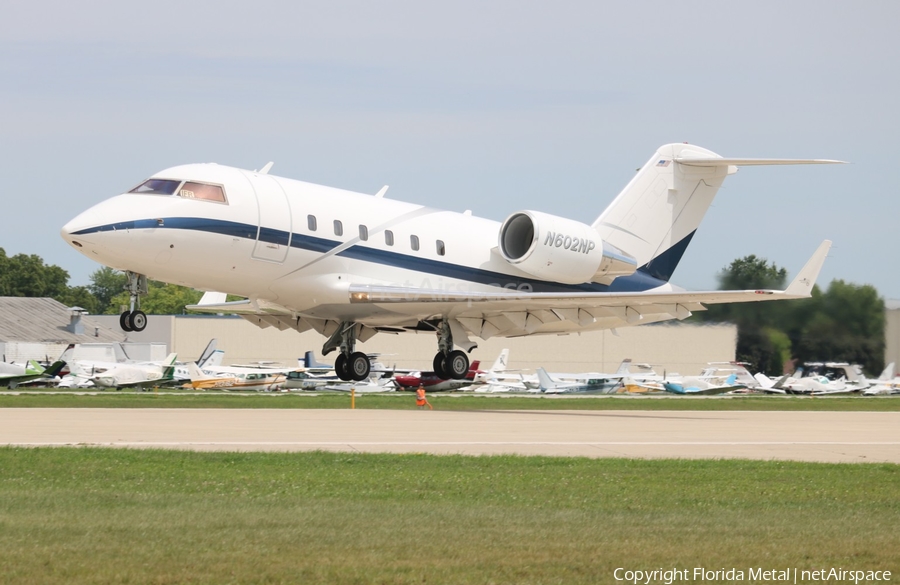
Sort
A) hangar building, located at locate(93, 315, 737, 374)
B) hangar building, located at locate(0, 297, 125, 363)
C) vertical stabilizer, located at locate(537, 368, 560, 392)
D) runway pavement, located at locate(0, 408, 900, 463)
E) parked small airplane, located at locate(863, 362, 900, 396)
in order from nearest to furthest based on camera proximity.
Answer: runway pavement, located at locate(0, 408, 900, 463) < vertical stabilizer, located at locate(537, 368, 560, 392) < parked small airplane, located at locate(863, 362, 900, 396) < hangar building, located at locate(93, 315, 737, 374) < hangar building, located at locate(0, 297, 125, 363)

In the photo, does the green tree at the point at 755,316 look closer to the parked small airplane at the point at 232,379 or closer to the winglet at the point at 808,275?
the winglet at the point at 808,275

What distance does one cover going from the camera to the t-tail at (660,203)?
3006cm

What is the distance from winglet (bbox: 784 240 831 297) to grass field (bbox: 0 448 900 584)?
9.02m

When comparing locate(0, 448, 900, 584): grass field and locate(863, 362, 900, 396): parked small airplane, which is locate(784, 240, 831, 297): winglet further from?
locate(863, 362, 900, 396): parked small airplane

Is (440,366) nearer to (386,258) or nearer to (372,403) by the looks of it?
(386,258)

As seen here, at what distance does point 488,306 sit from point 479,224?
2678mm

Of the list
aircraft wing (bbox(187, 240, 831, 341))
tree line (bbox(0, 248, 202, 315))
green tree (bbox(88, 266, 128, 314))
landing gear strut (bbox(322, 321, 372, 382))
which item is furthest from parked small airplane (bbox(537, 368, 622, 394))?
green tree (bbox(88, 266, 128, 314))

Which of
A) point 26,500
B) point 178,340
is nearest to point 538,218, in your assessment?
point 26,500

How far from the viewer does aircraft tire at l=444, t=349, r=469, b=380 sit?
28.0m

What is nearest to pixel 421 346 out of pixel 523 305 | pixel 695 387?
pixel 695 387

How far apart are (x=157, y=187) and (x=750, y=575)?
58.0 ft

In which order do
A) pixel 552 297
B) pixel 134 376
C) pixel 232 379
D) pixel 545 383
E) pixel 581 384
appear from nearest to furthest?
pixel 552 297 < pixel 134 376 < pixel 232 379 < pixel 545 383 < pixel 581 384

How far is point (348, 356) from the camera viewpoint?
28859 mm

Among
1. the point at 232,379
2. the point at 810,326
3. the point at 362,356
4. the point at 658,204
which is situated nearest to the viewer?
the point at 362,356
